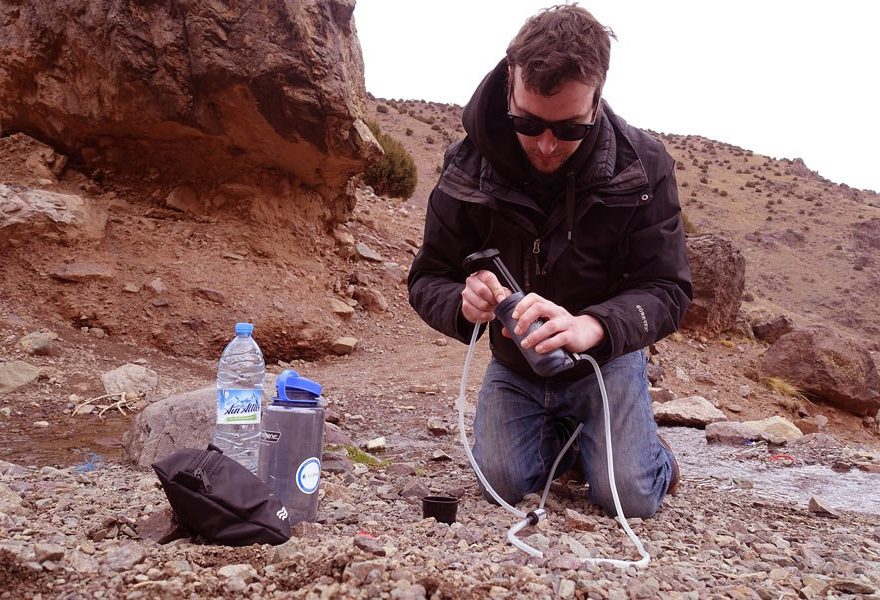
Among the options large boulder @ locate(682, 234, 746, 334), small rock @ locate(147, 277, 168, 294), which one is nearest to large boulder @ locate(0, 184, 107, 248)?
small rock @ locate(147, 277, 168, 294)

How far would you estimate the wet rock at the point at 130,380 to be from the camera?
5398mm

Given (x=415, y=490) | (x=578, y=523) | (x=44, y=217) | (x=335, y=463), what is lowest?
(x=335, y=463)

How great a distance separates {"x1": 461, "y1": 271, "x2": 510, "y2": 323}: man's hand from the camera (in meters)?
2.48

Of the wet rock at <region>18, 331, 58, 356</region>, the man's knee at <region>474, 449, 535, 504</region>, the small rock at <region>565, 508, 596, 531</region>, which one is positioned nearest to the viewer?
the small rock at <region>565, 508, 596, 531</region>

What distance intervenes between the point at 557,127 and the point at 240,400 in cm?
150

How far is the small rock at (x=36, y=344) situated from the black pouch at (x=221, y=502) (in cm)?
435

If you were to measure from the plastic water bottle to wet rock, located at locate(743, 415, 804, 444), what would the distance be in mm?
3808

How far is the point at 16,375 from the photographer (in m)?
5.23

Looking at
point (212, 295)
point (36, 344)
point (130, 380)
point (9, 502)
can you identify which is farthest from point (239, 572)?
point (212, 295)

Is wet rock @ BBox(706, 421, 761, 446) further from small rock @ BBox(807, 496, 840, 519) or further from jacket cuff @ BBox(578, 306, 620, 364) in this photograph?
jacket cuff @ BBox(578, 306, 620, 364)

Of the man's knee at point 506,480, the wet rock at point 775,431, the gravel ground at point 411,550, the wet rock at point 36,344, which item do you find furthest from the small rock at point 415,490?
the wet rock at point 36,344

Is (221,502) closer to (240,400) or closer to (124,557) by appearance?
(124,557)

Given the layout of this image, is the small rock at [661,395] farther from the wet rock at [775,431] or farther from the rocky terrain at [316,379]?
the wet rock at [775,431]

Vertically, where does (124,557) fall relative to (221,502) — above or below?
below
